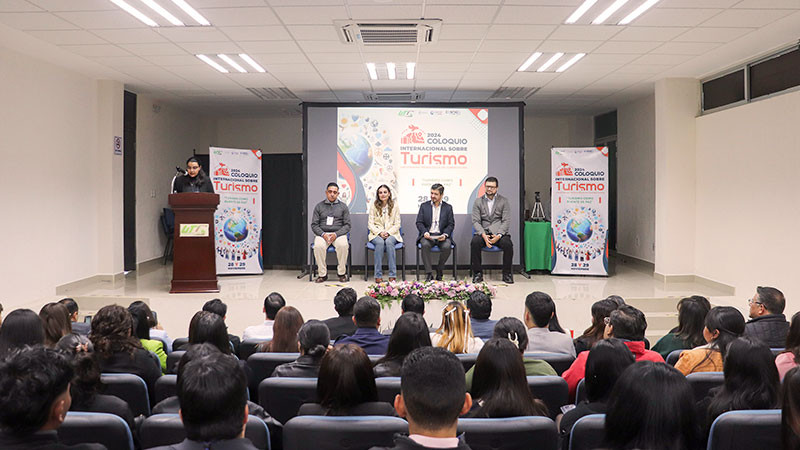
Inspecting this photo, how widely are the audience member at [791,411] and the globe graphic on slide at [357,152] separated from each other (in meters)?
8.08

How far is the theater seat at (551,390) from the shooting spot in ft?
8.37

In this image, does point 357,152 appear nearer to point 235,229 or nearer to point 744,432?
point 235,229

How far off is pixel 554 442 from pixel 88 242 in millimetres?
7947

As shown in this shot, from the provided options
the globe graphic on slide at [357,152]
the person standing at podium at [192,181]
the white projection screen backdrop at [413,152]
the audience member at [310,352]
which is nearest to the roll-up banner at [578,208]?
the white projection screen backdrop at [413,152]

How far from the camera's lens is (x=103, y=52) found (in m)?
6.93

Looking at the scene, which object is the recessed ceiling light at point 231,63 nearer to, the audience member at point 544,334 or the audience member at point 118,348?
the audience member at point 118,348

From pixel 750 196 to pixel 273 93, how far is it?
6.67m

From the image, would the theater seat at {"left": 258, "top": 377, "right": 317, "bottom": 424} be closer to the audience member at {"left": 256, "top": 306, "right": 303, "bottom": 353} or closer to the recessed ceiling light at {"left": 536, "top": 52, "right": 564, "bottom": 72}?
Result: the audience member at {"left": 256, "top": 306, "right": 303, "bottom": 353}

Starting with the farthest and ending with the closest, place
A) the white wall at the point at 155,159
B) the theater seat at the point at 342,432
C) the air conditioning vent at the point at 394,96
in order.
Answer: the white wall at the point at 155,159 < the air conditioning vent at the point at 394,96 < the theater seat at the point at 342,432

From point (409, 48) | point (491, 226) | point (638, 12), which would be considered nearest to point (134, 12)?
point (409, 48)

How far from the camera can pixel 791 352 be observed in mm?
2945

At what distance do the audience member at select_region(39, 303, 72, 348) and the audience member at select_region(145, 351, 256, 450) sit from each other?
7.45ft

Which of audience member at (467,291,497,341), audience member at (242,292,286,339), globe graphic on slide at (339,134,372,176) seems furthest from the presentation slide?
audience member at (467,291,497,341)

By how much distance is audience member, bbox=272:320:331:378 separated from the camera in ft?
8.87
